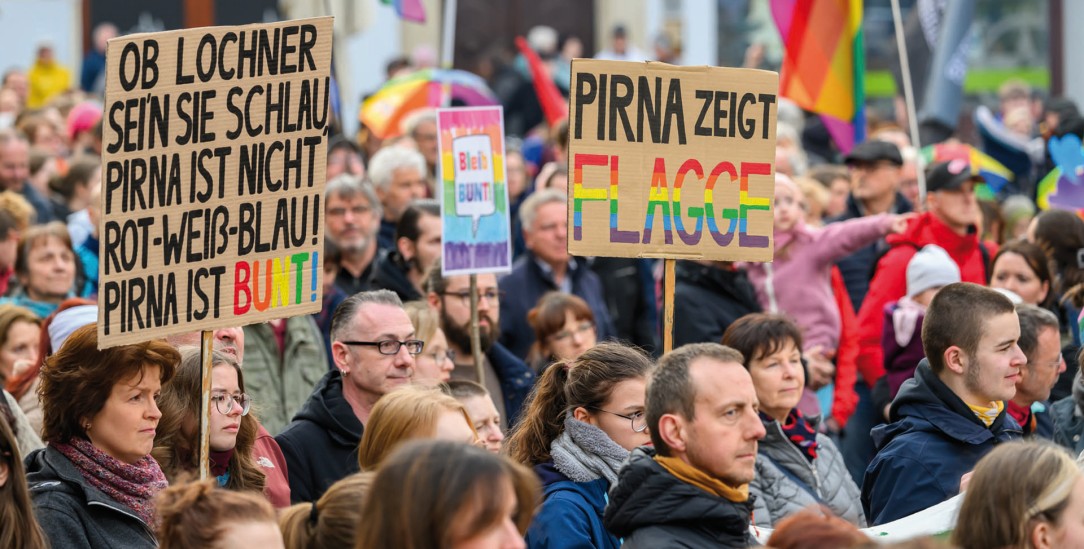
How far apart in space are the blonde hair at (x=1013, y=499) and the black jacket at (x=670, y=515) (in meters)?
0.59

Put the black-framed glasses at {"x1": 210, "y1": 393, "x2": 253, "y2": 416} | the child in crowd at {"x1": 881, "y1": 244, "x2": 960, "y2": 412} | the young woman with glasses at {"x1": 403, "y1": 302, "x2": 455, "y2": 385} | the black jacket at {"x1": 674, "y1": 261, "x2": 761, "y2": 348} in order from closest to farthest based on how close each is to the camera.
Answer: the black-framed glasses at {"x1": 210, "y1": 393, "x2": 253, "y2": 416}, the young woman with glasses at {"x1": 403, "y1": 302, "x2": 455, "y2": 385}, the child in crowd at {"x1": 881, "y1": 244, "x2": 960, "y2": 412}, the black jacket at {"x1": 674, "y1": 261, "x2": 761, "y2": 348}

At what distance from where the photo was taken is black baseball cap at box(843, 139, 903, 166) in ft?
34.3

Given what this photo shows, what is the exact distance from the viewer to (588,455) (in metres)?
5.42

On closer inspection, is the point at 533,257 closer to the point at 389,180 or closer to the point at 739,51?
the point at 389,180

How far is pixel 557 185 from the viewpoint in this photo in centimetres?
1039

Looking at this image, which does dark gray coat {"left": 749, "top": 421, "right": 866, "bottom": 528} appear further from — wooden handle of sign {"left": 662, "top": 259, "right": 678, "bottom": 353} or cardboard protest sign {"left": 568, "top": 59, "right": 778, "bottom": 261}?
cardboard protest sign {"left": 568, "top": 59, "right": 778, "bottom": 261}

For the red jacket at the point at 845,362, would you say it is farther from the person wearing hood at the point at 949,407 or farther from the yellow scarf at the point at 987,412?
the yellow scarf at the point at 987,412

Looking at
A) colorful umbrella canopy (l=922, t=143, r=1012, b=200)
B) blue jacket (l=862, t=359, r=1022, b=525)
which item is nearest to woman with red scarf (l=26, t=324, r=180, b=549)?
blue jacket (l=862, t=359, r=1022, b=525)

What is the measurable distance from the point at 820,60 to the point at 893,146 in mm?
693

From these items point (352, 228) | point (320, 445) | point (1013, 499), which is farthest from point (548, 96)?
point (1013, 499)

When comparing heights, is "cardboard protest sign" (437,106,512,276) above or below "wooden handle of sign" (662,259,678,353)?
above

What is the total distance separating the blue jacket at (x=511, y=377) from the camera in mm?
7793

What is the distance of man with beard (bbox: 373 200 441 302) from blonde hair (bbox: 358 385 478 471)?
11.4ft

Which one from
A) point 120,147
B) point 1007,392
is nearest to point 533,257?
point 1007,392
